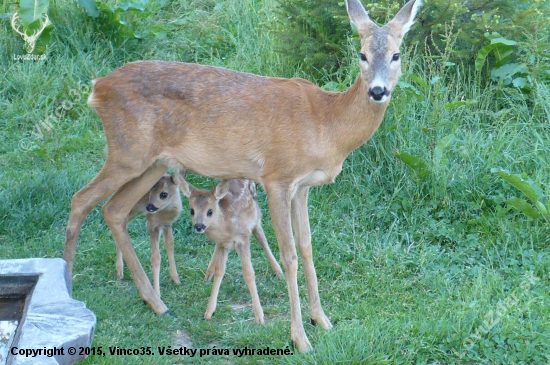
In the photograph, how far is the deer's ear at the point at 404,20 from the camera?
18.1ft

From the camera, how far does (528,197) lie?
254 inches

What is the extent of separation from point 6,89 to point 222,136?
4.52m

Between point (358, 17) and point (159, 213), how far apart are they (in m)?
2.27

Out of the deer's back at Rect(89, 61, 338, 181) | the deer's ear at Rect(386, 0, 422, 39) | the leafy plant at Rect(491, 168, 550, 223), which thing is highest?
the deer's ear at Rect(386, 0, 422, 39)

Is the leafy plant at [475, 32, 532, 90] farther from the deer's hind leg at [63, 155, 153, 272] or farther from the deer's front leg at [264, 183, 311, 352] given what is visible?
the deer's hind leg at [63, 155, 153, 272]

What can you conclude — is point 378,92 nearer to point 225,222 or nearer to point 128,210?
point 225,222

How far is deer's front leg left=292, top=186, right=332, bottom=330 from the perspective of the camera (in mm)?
5719

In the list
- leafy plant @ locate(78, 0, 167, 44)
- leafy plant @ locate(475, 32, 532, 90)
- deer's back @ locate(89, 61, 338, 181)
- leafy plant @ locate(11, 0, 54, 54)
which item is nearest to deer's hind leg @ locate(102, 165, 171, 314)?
deer's back @ locate(89, 61, 338, 181)

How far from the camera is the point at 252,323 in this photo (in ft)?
19.1

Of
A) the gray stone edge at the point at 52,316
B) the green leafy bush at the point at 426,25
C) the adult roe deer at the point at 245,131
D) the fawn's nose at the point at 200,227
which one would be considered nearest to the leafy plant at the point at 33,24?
the green leafy bush at the point at 426,25

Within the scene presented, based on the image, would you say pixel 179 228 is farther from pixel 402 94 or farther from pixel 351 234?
pixel 402 94

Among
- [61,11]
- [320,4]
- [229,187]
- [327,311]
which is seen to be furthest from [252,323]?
[61,11]

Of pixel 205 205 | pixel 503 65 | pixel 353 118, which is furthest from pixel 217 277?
pixel 503 65

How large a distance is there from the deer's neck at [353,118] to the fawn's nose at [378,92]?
11.3 inches
